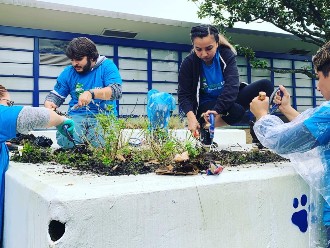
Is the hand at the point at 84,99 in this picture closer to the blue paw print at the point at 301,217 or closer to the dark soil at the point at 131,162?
the dark soil at the point at 131,162

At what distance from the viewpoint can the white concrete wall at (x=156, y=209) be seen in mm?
1518

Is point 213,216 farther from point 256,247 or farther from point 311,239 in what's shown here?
point 311,239

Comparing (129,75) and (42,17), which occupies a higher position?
(42,17)

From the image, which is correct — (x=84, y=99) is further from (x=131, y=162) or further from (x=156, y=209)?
(x=156, y=209)

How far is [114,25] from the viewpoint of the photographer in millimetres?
9164

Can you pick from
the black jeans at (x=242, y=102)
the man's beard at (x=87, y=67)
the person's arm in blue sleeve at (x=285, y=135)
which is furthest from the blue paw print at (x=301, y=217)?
the man's beard at (x=87, y=67)

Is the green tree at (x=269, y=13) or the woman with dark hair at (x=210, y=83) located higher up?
the green tree at (x=269, y=13)

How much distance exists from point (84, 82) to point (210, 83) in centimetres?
123

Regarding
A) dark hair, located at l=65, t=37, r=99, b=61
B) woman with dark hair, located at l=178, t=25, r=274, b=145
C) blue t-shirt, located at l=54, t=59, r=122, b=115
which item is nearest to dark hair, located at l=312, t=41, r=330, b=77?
woman with dark hair, located at l=178, t=25, r=274, b=145

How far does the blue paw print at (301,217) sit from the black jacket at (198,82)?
1.28 m

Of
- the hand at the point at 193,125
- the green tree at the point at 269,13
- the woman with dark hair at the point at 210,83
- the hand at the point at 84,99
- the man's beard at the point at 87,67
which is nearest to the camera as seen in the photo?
the hand at the point at 84,99

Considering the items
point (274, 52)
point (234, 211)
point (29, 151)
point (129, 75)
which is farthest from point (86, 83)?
point (274, 52)

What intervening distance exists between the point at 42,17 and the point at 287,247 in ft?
25.4

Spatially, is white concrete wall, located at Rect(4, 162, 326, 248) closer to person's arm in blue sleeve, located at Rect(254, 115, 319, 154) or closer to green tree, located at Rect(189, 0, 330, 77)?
person's arm in blue sleeve, located at Rect(254, 115, 319, 154)
